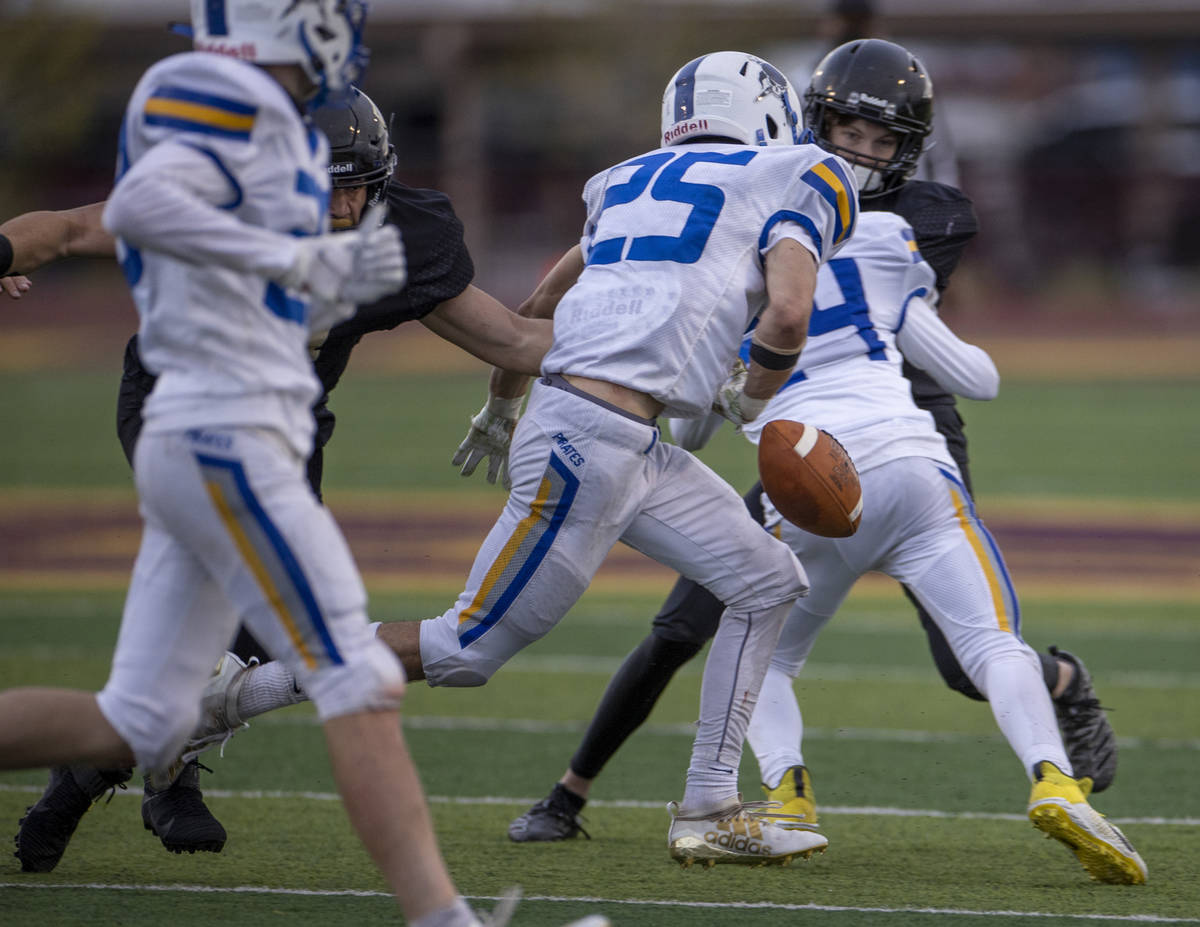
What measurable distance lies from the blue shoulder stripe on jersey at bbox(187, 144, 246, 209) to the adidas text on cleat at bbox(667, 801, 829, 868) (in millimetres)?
1984

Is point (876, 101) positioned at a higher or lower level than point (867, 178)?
higher

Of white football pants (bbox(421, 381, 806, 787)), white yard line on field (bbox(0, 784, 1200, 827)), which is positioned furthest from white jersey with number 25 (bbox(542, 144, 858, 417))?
white yard line on field (bbox(0, 784, 1200, 827))

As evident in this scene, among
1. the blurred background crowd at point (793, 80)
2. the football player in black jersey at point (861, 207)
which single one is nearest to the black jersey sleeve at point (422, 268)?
the football player in black jersey at point (861, 207)

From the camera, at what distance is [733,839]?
4.15 metres

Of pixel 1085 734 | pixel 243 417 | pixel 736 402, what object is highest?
pixel 243 417

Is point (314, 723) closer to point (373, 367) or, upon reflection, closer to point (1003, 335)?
point (373, 367)

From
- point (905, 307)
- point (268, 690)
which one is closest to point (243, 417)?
point (268, 690)

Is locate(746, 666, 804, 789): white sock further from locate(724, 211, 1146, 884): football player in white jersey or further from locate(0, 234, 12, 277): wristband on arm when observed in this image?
locate(0, 234, 12, 277): wristband on arm

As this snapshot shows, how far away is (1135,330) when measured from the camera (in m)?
24.0

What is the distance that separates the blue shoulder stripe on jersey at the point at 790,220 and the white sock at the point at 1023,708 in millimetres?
1154

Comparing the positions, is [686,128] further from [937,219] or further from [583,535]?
[583,535]

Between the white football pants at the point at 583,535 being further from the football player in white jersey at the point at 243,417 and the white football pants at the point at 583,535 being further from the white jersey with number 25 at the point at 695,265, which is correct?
the football player in white jersey at the point at 243,417

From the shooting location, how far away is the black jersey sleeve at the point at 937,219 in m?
4.73

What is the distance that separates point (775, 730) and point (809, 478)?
97 centimetres
